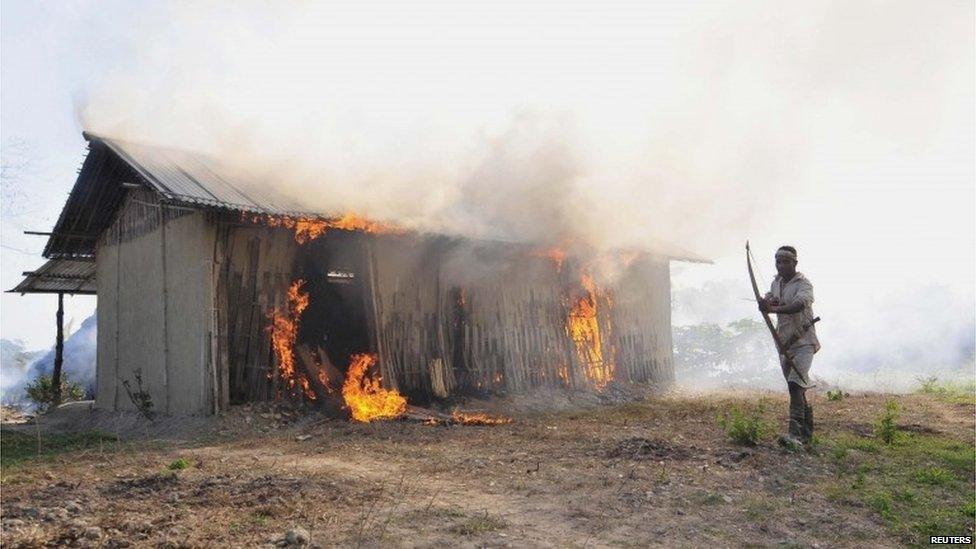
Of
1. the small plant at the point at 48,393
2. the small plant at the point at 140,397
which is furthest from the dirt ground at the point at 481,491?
the small plant at the point at 48,393

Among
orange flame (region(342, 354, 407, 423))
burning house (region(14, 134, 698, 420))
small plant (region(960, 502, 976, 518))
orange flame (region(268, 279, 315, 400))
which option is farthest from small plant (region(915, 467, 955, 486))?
orange flame (region(268, 279, 315, 400))

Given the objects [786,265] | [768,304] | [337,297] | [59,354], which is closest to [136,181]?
[337,297]

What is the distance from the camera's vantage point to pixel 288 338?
10.9 metres

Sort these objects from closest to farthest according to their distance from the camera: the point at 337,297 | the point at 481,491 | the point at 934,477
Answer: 1. the point at 481,491
2. the point at 934,477
3. the point at 337,297

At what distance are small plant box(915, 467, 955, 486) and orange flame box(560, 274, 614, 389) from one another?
889 centimetres

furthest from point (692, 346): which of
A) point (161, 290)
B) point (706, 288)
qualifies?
point (161, 290)

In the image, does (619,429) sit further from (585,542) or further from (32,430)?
(32,430)

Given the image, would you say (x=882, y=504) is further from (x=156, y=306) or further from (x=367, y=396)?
(x=156, y=306)

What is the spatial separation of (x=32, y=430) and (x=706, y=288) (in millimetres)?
30657

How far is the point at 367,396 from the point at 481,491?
5.84 meters

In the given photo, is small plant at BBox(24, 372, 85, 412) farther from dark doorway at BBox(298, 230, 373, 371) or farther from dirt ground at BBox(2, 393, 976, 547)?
dirt ground at BBox(2, 393, 976, 547)

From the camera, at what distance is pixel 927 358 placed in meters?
22.6

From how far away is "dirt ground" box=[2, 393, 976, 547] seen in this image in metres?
4.25

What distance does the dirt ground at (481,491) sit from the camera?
4254 mm
